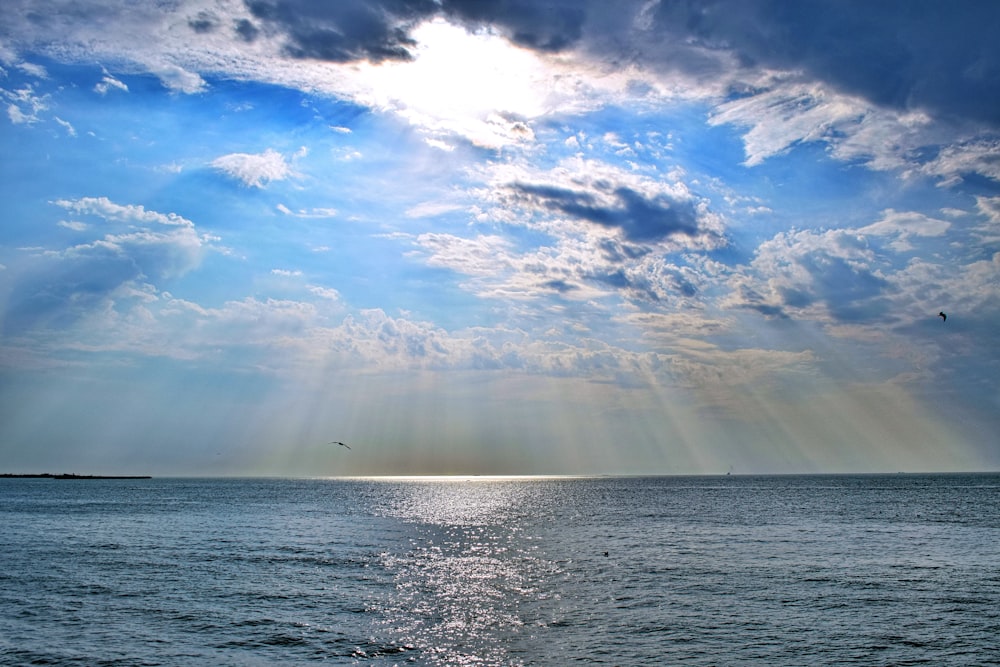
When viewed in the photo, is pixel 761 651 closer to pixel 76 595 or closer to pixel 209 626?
pixel 209 626

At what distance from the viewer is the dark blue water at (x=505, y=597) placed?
33.2m

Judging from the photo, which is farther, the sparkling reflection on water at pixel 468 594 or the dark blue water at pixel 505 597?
the sparkling reflection on water at pixel 468 594

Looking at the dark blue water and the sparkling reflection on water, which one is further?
the sparkling reflection on water

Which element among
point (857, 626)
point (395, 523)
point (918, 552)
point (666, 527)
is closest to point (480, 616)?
point (857, 626)

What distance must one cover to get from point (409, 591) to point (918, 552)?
152 feet

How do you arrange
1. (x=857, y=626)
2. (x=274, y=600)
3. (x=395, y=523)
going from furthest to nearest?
1. (x=395, y=523)
2. (x=274, y=600)
3. (x=857, y=626)

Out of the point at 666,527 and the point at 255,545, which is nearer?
the point at 255,545

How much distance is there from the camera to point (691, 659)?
1252 inches

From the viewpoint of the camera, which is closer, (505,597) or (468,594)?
(505,597)

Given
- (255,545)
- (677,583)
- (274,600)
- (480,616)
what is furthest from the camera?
(255,545)

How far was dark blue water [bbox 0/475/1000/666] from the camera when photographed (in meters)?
33.2

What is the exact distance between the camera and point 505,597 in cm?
4447

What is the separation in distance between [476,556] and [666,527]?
3457cm

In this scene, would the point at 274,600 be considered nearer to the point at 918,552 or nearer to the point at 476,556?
the point at 476,556
